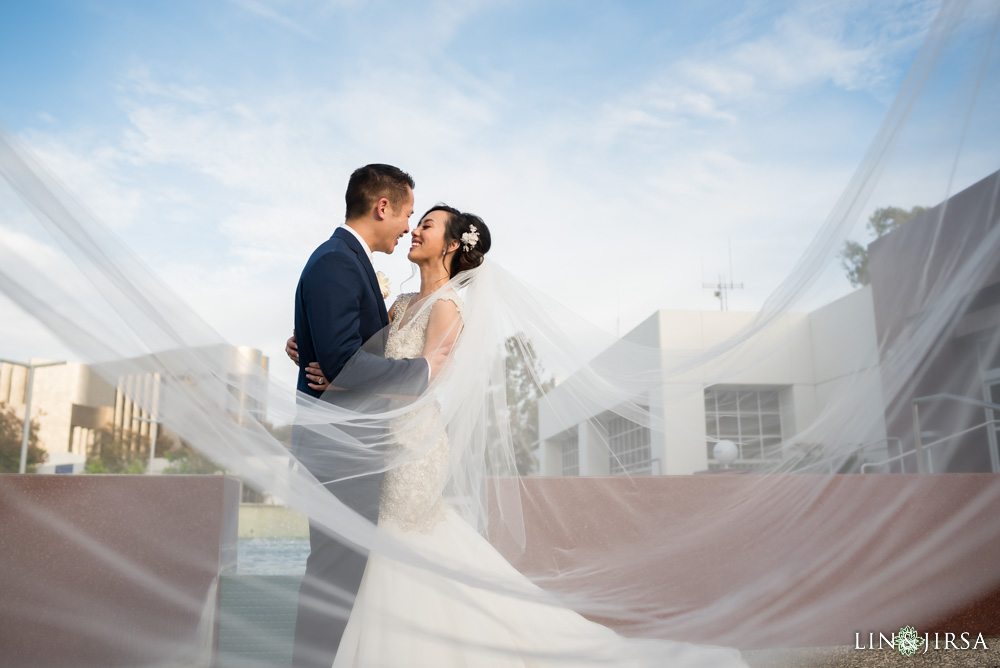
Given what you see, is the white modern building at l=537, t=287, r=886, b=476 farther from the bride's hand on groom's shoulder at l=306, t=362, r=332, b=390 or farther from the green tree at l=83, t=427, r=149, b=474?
the green tree at l=83, t=427, r=149, b=474

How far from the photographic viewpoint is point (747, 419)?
9.18ft

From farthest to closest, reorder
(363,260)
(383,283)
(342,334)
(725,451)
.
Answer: (725,451), (383,283), (363,260), (342,334)

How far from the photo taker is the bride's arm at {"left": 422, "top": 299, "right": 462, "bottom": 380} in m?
2.30

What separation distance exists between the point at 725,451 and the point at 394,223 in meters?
1.64

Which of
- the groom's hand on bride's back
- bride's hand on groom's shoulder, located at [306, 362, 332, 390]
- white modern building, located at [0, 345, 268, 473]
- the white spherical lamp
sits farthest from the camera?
the white spherical lamp

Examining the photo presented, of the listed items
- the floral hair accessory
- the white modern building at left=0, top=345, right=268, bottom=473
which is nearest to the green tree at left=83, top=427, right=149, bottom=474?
the white modern building at left=0, top=345, right=268, bottom=473

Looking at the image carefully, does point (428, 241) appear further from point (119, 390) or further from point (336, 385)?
point (119, 390)

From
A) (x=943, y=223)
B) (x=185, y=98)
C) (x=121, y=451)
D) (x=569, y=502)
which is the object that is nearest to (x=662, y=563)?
(x=569, y=502)

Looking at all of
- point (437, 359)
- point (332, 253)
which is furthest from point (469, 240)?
Answer: point (332, 253)

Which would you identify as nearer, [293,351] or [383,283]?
[293,351]

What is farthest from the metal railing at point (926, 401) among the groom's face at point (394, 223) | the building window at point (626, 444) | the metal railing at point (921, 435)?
the groom's face at point (394, 223)

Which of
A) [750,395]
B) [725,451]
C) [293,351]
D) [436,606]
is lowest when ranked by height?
[436,606]

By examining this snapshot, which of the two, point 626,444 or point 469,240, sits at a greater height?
point 469,240

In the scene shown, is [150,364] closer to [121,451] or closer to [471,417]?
[121,451]
